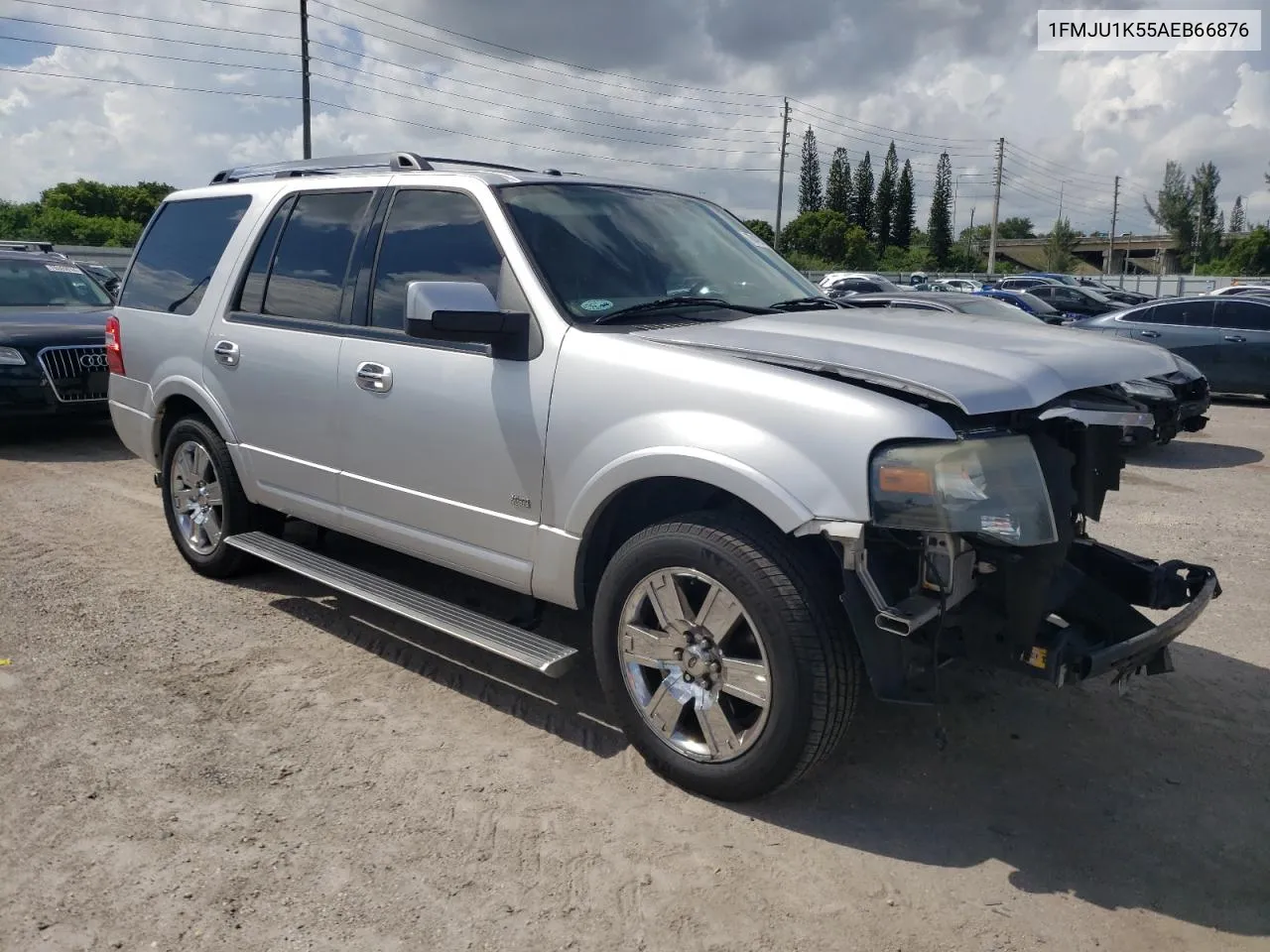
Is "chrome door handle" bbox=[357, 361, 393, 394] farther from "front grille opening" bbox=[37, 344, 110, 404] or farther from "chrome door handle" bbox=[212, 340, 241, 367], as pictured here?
"front grille opening" bbox=[37, 344, 110, 404]

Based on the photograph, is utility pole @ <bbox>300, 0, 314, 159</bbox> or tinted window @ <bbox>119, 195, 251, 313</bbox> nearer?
tinted window @ <bbox>119, 195, 251, 313</bbox>

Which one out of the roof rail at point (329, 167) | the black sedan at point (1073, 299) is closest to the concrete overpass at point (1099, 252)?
the black sedan at point (1073, 299)

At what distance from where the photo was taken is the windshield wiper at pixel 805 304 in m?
4.31

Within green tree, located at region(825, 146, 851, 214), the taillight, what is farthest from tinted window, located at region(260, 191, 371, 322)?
green tree, located at region(825, 146, 851, 214)

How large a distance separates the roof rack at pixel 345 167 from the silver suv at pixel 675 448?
1.3 inches

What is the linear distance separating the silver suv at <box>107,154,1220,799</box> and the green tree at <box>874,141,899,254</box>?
345 ft

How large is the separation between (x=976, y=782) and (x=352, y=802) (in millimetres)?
2076

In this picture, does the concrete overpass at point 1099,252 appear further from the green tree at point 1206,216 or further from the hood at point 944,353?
the hood at point 944,353

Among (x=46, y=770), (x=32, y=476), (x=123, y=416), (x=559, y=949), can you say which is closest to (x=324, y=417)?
(x=46, y=770)

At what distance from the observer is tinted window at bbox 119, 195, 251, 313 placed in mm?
5352

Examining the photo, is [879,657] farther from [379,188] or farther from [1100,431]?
[379,188]

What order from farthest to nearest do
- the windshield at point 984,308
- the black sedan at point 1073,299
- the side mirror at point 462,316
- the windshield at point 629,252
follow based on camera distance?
1. the black sedan at point 1073,299
2. the windshield at point 984,308
3. the windshield at point 629,252
4. the side mirror at point 462,316

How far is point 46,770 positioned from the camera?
3.57 m

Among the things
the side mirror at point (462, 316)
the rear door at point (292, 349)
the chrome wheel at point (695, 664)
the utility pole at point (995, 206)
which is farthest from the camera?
the utility pole at point (995, 206)
